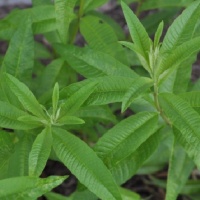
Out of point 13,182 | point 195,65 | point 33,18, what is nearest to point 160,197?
point 195,65

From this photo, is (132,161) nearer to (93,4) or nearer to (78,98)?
(78,98)

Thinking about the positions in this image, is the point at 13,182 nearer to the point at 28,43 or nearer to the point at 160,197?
the point at 28,43

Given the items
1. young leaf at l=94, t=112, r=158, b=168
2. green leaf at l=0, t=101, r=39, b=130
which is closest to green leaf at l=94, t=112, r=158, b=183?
young leaf at l=94, t=112, r=158, b=168

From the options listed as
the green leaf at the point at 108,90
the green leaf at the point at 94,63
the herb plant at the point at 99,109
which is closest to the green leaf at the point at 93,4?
the herb plant at the point at 99,109

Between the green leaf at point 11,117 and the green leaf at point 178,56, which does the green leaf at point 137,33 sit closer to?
the green leaf at point 178,56

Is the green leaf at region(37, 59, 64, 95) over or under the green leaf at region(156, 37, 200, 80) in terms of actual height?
under

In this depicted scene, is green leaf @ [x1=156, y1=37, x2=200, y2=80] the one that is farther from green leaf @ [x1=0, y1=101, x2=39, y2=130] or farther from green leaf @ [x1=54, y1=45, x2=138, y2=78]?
green leaf @ [x1=0, y1=101, x2=39, y2=130]

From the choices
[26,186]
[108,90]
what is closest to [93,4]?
[108,90]
